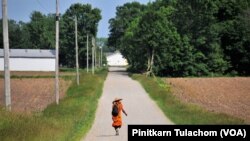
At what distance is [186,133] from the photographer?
14039mm

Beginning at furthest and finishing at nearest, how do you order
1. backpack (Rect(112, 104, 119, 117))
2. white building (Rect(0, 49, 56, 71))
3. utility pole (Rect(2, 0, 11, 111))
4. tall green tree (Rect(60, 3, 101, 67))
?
tall green tree (Rect(60, 3, 101, 67)) → white building (Rect(0, 49, 56, 71)) → utility pole (Rect(2, 0, 11, 111)) → backpack (Rect(112, 104, 119, 117))

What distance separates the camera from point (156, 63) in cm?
8581

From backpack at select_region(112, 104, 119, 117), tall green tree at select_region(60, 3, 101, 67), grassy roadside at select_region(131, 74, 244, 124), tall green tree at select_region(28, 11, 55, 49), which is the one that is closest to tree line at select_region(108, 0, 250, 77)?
tall green tree at select_region(60, 3, 101, 67)

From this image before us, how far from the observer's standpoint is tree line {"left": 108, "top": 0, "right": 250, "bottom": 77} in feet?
275

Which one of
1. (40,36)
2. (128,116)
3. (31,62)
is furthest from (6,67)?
(40,36)

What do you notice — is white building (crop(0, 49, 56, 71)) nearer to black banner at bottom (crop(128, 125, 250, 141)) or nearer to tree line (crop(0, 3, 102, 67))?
tree line (crop(0, 3, 102, 67))

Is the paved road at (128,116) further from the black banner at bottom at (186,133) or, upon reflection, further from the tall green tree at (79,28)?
the tall green tree at (79,28)

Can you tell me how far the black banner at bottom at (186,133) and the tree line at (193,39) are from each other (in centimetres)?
6792

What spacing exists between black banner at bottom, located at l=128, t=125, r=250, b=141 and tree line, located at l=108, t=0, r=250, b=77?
67.9 metres

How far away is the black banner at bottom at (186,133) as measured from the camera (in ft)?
45.8

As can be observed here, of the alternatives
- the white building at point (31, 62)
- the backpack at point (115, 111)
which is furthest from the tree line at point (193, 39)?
the backpack at point (115, 111)

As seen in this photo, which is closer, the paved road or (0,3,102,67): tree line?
the paved road

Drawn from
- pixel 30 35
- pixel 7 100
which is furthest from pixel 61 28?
pixel 7 100

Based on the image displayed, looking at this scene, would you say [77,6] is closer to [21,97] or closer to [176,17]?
[176,17]
